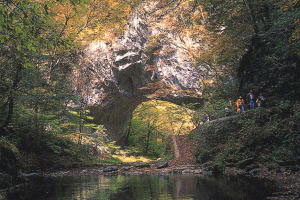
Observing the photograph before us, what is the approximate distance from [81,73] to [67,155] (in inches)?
252

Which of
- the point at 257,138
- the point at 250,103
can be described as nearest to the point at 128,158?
the point at 250,103

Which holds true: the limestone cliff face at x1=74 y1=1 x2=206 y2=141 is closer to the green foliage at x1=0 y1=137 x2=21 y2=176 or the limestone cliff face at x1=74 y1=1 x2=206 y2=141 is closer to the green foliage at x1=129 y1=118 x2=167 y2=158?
the green foliage at x1=129 y1=118 x2=167 y2=158

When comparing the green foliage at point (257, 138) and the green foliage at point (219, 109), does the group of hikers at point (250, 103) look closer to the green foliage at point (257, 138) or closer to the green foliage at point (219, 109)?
the green foliage at point (219, 109)

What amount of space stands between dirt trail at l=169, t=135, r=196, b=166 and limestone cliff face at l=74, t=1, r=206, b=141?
518 centimetres

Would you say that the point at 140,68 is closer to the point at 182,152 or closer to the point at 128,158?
the point at 128,158

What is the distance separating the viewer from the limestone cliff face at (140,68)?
21.5 metres

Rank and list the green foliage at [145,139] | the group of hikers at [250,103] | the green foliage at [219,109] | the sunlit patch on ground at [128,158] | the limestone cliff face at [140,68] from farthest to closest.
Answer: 1. the green foliage at [145,139]
2. the limestone cliff face at [140,68]
3. the sunlit patch on ground at [128,158]
4. the green foliage at [219,109]
5. the group of hikers at [250,103]

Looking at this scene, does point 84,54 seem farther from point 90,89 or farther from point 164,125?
point 164,125

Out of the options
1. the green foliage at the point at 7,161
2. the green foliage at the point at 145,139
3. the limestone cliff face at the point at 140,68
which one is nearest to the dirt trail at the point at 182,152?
the limestone cliff face at the point at 140,68

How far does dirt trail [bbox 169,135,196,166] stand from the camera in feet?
42.6

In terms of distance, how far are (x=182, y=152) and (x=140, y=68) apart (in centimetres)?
887

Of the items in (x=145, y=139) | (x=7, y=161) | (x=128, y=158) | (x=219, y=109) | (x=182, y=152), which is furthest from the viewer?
(x=145, y=139)

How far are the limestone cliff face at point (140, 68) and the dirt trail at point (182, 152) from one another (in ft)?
17.0

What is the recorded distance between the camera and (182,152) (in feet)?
50.6
